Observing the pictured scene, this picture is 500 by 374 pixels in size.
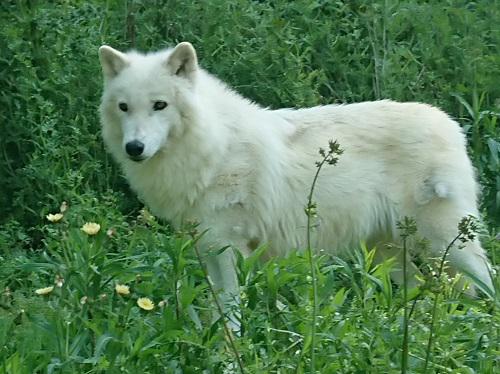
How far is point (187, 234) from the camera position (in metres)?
4.98

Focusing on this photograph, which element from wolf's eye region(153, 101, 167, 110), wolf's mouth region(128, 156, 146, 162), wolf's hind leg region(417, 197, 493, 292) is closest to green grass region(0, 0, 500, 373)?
wolf's hind leg region(417, 197, 493, 292)

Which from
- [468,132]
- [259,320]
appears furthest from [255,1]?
[259,320]

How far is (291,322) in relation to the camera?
4.88 meters

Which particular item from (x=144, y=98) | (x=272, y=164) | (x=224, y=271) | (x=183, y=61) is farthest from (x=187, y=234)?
(x=183, y=61)

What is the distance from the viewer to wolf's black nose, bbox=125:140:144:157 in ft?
20.0

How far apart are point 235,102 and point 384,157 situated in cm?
91

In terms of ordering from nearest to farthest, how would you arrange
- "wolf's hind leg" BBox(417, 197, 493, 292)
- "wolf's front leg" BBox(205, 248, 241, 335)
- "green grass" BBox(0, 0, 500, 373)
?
"green grass" BBox(0, 0, 500, 373) → "wolf's front leg" BBox(205, 248, 241, 335) → "wolf's hind leg" BBox(417, 197, 493, 292)

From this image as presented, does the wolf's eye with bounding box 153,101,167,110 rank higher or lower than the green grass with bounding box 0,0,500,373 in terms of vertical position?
higher

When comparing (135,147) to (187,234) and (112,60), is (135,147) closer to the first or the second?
(112,60)

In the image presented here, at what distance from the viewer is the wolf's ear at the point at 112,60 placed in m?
6.33

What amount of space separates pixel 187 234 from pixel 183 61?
1643 mm

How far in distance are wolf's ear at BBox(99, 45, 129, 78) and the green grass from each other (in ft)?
2.83

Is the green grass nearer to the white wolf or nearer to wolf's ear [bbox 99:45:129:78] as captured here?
the white wolf

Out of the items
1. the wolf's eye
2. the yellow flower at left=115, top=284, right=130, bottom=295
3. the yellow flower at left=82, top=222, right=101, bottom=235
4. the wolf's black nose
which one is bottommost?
the yellow flower at left=115, top=284, right=130, bottom=295
